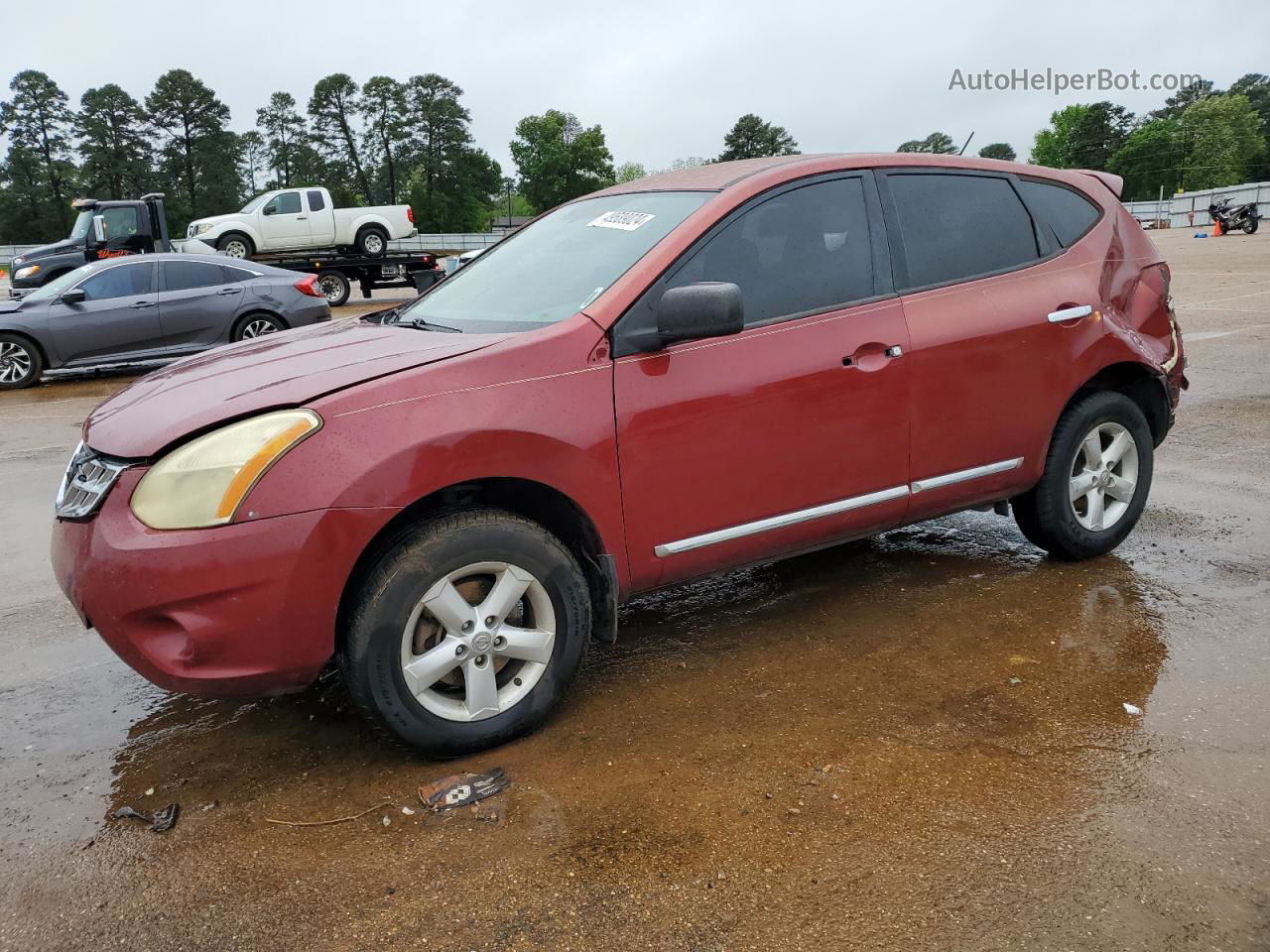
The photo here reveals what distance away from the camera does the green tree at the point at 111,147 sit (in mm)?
74812

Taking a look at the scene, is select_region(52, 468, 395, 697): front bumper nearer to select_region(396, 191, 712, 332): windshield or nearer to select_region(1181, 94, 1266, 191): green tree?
select_region(396, 191, 712, 332): windshield

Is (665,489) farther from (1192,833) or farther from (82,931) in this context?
(82,931)

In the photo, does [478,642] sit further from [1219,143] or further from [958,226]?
[1219,143]

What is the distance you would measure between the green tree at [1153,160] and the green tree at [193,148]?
83612 millimetres

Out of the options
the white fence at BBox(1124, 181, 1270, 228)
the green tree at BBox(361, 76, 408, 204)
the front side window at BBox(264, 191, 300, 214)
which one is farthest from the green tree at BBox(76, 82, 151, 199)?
the white fence at BBox(1124, 181, 1270, 228)

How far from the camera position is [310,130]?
8612 cm

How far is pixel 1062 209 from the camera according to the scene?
169 inches

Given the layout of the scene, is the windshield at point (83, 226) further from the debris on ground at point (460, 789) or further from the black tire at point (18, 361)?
the debris on ground at point (460, 789)

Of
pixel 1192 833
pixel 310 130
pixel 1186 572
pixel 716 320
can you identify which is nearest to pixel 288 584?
pixel 716 320

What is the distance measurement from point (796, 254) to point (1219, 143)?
114m

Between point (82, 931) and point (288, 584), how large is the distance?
3.02 feet

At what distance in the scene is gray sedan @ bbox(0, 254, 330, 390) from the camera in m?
11.8

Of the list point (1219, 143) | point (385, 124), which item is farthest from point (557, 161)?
point (1219, 143)

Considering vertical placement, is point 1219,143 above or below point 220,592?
above
